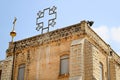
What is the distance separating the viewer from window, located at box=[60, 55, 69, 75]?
25.6 metres

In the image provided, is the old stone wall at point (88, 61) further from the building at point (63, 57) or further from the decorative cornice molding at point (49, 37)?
the decorative cornice molding at point (49, 37)

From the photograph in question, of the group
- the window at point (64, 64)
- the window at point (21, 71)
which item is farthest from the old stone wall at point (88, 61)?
the window at point (21, 71)

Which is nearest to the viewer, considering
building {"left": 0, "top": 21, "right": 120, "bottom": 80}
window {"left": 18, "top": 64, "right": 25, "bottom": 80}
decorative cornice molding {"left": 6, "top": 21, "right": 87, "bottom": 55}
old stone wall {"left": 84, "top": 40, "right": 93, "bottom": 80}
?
old stone wall {"left": 84, "top": 40, "right": 93, "bottom": 80}

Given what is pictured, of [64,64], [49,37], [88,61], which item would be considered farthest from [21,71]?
[88,61]

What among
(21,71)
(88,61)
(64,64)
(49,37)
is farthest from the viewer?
(21,71)

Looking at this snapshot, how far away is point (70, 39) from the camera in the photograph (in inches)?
1026

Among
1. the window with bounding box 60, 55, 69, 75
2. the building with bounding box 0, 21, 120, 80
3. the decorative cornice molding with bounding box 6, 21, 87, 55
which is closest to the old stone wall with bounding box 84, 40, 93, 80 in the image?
the building with bounding box 0, 21, 120, 80

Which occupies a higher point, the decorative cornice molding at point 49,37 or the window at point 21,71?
the decorative cornice molding at point 49,37

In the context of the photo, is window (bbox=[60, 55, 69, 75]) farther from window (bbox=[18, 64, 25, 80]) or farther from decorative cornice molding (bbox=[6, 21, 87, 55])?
window (bbox=[18, 64, 25, 80])

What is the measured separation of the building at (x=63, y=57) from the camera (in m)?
24.8

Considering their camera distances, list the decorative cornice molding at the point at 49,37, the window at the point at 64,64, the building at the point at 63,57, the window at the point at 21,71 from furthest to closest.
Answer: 1. the window at the point at 21,71
2. the decorative cornice molding at the point at 49,37
3. the window at the point at 64,64
4. the building at the point at 63,57

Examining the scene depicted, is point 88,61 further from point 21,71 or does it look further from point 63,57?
point 21,71

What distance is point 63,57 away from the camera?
2598cm

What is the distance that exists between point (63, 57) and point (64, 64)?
1.93 ft
